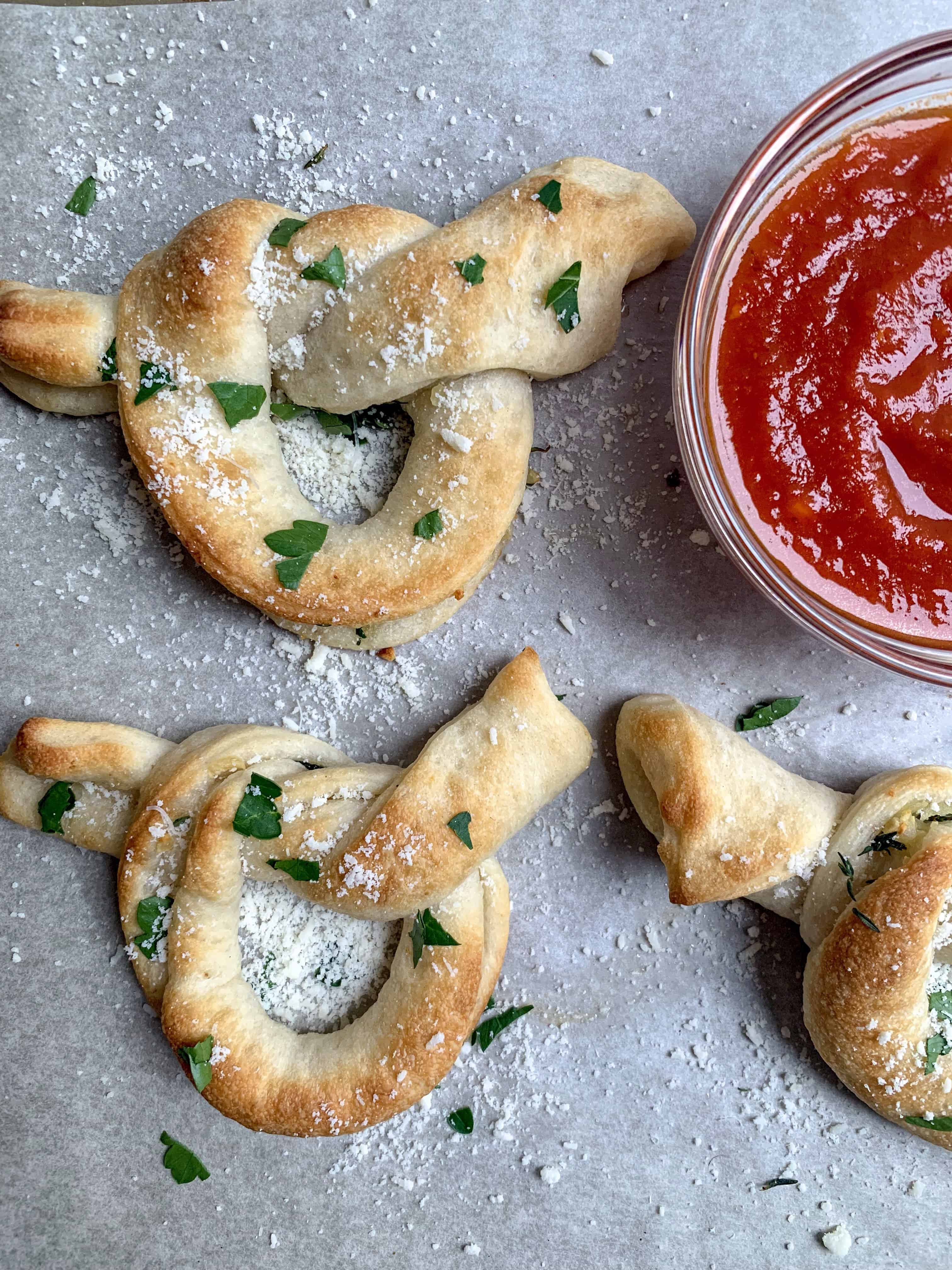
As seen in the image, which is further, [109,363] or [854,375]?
[109,363]

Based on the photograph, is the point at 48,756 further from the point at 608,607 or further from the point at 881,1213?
the point at 881,1213

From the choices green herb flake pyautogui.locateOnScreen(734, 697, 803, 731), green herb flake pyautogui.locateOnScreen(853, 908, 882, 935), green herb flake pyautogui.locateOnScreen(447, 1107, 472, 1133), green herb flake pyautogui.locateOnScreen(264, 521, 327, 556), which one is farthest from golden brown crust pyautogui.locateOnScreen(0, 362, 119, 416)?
green herb flake pyautogui.locateOnScreen(853, 908, 882, 935)

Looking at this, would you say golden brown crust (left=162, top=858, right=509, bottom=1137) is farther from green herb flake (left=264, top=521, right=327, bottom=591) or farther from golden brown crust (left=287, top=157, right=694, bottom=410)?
golden brown crust (left=287, top=157, right=694, bottom=410)

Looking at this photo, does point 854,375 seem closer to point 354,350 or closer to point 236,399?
A: point 354,350

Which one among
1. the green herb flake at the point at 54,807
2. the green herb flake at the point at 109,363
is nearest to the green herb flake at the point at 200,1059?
the green herb flake at the point at 54,807

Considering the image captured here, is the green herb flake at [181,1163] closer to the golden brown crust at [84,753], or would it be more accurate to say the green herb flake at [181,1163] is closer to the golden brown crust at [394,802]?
the golden brown crust at [394,802]

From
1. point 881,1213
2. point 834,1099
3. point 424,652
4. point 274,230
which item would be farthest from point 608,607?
point 881,1213

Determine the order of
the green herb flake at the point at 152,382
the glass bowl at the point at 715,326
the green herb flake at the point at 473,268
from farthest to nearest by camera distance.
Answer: the green herb flake at the point at 152,382, the green herb flake at the point at 473,268, the glass bowl at the point at 715,326

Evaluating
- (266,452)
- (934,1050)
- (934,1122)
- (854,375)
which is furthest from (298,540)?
(934,1122)
